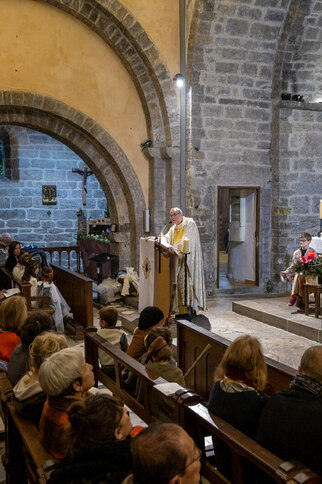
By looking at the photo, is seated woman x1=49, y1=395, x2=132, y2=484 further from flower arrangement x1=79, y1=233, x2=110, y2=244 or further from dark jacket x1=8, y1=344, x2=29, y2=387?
flower arrangement x1=79, y1=233, x2=110, y2=244

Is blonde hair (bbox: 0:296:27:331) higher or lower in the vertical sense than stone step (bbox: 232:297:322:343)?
higher

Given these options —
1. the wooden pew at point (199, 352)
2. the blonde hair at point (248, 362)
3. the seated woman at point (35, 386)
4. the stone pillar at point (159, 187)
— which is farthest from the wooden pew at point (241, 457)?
the stone pillar at point (159, 187)

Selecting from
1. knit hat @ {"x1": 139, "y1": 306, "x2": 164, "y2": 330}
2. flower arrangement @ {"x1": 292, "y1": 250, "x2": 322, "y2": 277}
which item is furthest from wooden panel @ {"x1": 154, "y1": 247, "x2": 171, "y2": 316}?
knit hat @ {"x1": 139, "y1": 306, "x2": 164, "y2": 330}

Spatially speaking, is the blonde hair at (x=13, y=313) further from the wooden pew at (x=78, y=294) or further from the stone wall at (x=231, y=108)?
the stone wall at (x=231, y=108)

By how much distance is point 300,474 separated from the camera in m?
1.95

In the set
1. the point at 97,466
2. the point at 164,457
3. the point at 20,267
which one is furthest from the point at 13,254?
the point at 164,457

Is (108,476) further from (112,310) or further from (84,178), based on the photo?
(84,178)

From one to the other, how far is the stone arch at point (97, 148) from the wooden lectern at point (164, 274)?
2889 millimetres

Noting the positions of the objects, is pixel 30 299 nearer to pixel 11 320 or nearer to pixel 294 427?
pixel 11 320

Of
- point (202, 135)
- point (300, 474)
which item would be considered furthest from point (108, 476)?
point (202, 135)

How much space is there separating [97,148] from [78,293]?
3.25 metres

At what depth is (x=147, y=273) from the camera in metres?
7.72

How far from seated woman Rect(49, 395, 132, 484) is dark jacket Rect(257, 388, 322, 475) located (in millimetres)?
677

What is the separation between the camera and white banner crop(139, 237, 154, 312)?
296 inches
